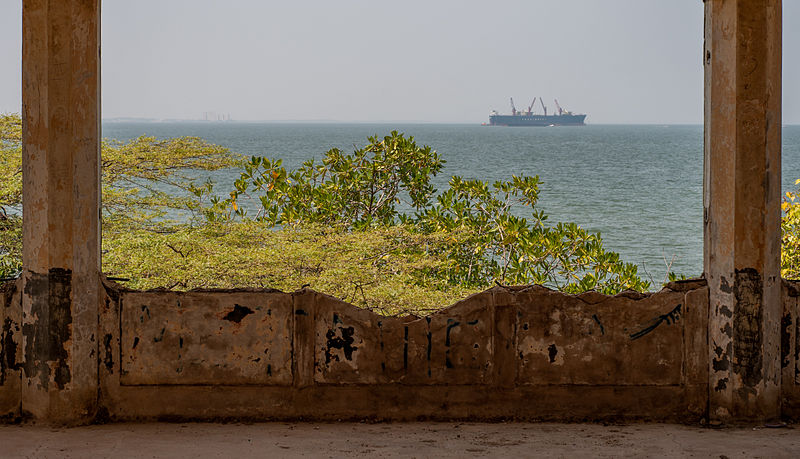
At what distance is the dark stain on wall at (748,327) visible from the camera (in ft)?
13.0

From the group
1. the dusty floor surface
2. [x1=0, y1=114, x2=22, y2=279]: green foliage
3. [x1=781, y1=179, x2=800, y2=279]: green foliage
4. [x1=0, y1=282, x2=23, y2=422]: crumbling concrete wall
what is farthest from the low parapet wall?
[x1=0, y1=114, x2=22, y2=279]: green foliage

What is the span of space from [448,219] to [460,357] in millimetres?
9130

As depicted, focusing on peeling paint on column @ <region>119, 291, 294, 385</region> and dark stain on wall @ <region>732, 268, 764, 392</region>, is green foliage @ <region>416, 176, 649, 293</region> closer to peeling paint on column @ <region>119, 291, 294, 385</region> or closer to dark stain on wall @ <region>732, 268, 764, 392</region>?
dark stain on wall @ <region>732, 268, 764, 392</region>

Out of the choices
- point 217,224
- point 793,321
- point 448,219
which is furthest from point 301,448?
point 448,219

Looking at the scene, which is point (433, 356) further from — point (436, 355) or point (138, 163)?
point (138, 163)

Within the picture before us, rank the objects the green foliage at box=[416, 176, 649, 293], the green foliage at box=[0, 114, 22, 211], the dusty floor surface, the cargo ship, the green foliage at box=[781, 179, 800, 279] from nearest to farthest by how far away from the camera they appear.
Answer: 1. the dusty floor surface
2. the green foliage at box=[781, 179, 800, 279]
3. the green foliage at box=[0, 114, 22, 211]
4. the green foliage at box=[416, 176, 649, 293]
5. the cargo ship

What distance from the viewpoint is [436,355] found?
13.5 feet

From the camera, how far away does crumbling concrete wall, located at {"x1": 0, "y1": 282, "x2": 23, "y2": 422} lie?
4.01 meters

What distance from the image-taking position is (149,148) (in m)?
12.7

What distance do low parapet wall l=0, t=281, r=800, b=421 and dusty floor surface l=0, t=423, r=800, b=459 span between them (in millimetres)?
105

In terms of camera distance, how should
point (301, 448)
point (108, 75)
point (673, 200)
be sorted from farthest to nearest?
point (108, 75) → point (673, 200) → point (301, 448)

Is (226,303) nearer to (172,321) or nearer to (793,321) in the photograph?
(172,321)

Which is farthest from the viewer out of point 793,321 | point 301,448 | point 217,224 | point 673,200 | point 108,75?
point 108,75

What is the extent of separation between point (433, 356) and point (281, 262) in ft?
20.2
